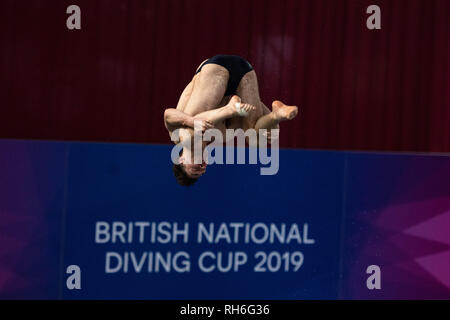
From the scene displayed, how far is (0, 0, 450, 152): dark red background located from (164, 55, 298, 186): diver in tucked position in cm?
243

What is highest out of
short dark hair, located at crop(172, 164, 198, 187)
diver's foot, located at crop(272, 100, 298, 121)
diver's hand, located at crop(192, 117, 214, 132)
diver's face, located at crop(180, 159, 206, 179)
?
diver's foot, located at crop(272, 100, 298, 121)

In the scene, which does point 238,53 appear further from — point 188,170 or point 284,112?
point 284,112

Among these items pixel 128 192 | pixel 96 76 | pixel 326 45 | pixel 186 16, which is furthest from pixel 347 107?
pixel 128 192

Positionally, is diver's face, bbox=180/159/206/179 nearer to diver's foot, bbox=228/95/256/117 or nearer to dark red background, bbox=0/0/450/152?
diver's foot, bbox=228/95/256/117

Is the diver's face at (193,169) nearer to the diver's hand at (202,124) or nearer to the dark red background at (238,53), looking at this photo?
the diver's hand at (202,124)

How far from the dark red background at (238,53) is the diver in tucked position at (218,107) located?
243cm

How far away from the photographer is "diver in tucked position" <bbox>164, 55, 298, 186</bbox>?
2611 millimetres

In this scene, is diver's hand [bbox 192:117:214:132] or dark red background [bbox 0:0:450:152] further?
dark red background [bbox 0:0:450:152]

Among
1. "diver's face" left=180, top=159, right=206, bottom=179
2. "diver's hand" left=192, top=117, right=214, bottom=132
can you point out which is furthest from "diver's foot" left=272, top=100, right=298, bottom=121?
"diver's face" left=180, top=159, right=206, bottom=179

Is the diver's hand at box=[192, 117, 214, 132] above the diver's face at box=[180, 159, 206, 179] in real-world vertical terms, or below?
above

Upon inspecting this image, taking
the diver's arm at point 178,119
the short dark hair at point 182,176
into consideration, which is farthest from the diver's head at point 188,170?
the diver's arm at point 178,119

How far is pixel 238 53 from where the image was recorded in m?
5.36

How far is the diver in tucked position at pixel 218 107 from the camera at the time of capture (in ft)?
8.57

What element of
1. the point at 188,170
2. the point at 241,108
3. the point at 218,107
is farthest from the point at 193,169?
the point at 241,108
